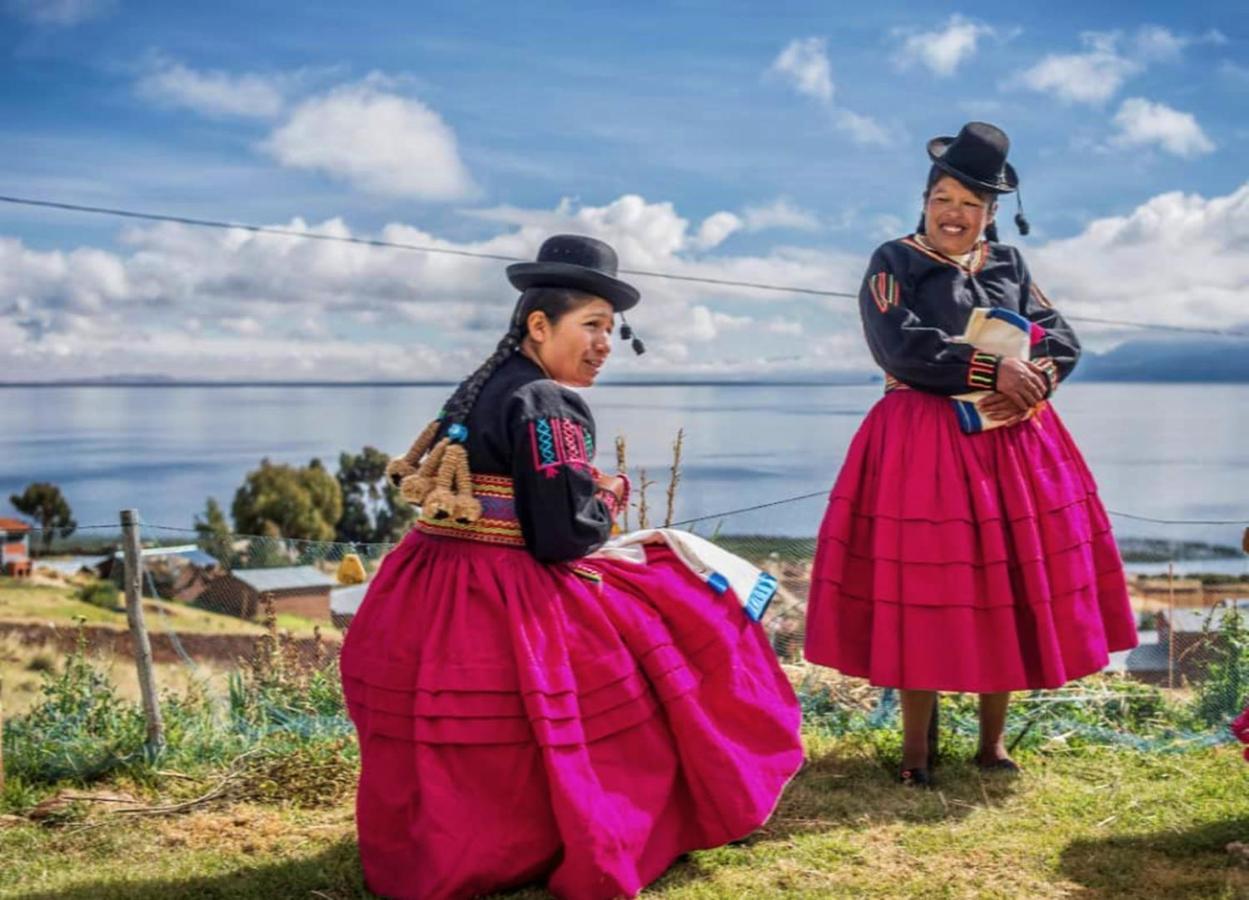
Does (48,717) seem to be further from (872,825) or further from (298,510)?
(298,510)

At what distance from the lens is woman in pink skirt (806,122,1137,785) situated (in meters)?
4.21

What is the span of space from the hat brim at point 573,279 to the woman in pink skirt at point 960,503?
43.9 inches

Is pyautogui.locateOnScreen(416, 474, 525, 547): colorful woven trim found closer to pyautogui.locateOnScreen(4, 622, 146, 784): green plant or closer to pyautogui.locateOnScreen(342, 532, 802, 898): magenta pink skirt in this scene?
pyautogui.locateOnScreen(342, 532, 802, 898): magenta pink skirt

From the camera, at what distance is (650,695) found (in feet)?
11.9

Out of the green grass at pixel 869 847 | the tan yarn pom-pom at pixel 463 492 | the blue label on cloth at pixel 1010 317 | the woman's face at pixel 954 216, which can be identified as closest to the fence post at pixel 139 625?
the green grass at pixel 869 847

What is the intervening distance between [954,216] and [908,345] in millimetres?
516

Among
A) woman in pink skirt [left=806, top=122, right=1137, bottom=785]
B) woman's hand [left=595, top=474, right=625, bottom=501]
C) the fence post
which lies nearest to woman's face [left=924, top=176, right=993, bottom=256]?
woman in pink skirt [left=806, top=122, right=1137, bottom=785]

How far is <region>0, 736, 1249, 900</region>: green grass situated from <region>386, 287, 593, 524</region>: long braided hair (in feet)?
3.78

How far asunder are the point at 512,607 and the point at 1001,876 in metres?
1.73

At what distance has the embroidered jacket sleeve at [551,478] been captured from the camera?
341cm

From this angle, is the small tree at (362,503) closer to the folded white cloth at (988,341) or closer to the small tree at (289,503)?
the small tree at (289,503)

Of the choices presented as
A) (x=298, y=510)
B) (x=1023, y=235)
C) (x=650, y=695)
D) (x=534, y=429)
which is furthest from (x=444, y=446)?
(x=298, y=510)

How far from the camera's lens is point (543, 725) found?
339cm

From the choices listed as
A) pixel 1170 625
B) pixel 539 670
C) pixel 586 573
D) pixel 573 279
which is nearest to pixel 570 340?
pixel 573 279
